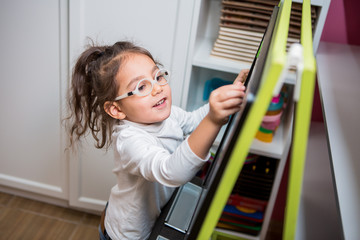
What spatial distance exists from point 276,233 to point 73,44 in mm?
1413

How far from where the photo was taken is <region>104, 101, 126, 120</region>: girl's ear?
0.96m

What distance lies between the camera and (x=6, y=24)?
145 cm

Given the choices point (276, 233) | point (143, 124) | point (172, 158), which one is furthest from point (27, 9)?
point (276, 233)

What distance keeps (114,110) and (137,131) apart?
96 mm

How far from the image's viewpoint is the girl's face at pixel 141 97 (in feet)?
2.97

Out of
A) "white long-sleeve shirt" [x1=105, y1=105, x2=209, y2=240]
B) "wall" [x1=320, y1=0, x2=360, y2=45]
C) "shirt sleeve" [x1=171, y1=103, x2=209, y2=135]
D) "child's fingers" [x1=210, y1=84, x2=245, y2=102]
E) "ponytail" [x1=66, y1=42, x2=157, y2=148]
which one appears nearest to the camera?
"child's fingers" [x1=210, y1=84, x2=245, y2=102]

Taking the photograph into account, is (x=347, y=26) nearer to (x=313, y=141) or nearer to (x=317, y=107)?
(x=317, y=107)

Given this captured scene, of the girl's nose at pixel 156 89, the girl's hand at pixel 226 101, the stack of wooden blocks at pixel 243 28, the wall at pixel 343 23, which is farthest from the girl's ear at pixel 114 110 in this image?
the wall at pixel 343 23

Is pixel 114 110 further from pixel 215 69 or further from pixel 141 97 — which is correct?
pixel 215 69

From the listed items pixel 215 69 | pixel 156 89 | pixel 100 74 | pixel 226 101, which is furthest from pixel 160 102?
pixel 215 69

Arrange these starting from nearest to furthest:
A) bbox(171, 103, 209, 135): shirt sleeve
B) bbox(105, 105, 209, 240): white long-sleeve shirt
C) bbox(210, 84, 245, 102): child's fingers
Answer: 1. bbox(210, 84, 245, 102): child's fingers
2. bbox(105, 105, 209, 240): white long-sleeve shirt
3. bbox(171, 103, 209, 135): shirt sleeve

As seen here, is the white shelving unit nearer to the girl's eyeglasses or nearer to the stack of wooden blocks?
the stack of wooden blocks

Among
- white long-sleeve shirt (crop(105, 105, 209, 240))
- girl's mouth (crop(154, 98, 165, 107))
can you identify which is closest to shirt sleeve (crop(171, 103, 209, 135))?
white long-sleeve shirt (crop(105, 105, 209, 240))

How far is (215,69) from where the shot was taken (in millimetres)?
1384
